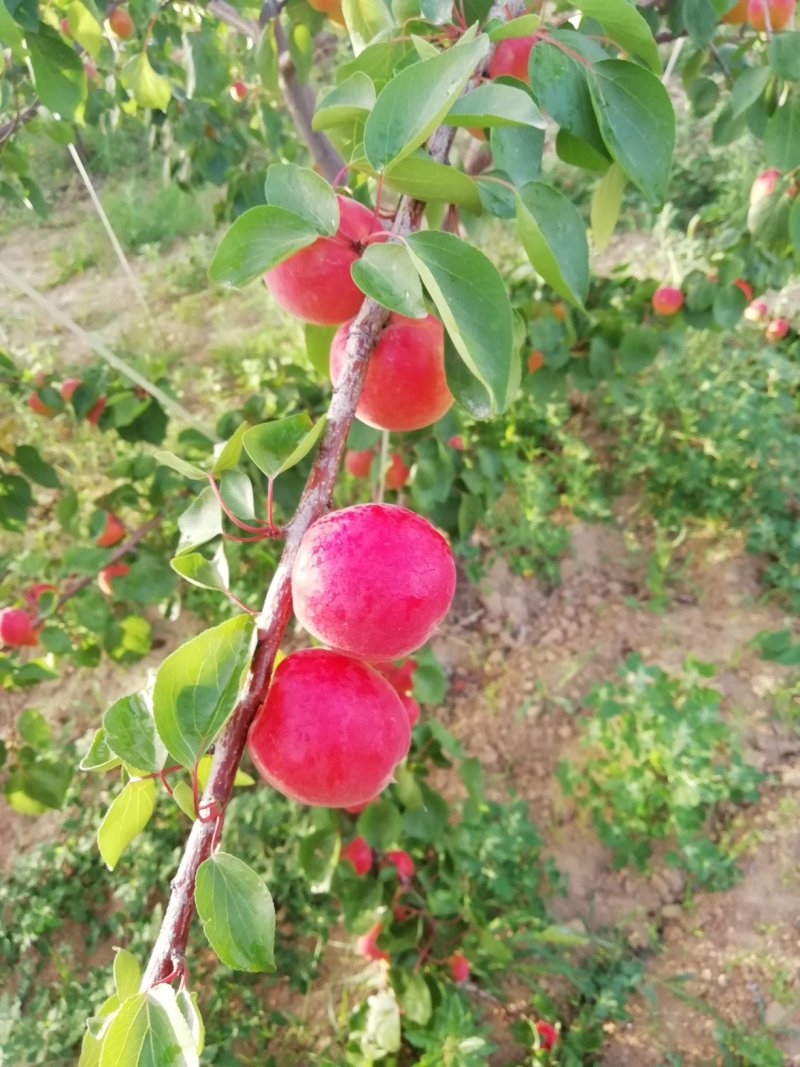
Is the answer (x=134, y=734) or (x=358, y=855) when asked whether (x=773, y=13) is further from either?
(x=358, y=855)

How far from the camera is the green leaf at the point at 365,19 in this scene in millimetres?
728

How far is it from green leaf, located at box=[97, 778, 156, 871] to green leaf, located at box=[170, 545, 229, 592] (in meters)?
0.13

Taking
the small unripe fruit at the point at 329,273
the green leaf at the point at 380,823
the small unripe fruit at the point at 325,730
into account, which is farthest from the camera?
the green leaf at the point at 380,823

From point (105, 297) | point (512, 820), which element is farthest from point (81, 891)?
point (105, 297)

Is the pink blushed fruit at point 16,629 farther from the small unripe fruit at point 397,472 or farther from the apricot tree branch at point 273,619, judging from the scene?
the apricot tree branch at point 273,619

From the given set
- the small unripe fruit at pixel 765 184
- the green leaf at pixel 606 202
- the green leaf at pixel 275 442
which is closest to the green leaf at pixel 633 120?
the green leaf at pixel 606 202

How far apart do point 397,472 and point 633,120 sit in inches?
35.5

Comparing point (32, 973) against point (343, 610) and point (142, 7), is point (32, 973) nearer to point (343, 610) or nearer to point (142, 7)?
point (343, 610)

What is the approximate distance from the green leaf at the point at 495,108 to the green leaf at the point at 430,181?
3 cm

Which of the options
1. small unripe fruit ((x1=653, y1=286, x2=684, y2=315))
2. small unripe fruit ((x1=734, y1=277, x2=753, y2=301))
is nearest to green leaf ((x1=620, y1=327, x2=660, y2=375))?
small unripe fruit ((x1=653, y1=286, x2=684, y2=315))

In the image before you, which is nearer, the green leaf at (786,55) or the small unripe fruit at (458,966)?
the green leaf at (786,55)

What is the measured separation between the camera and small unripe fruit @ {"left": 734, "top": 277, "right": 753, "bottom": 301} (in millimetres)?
1609

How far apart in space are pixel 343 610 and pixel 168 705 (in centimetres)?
12

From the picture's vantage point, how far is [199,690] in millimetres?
451
